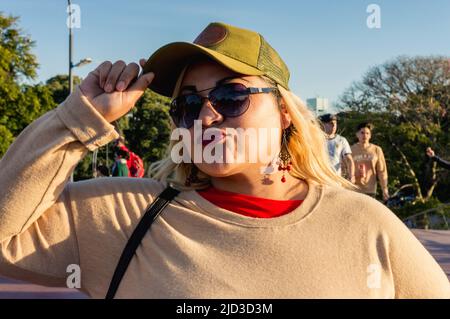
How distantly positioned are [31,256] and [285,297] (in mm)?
736

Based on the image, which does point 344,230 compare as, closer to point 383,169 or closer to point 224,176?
point 224,176

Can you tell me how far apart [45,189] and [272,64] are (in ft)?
2.74

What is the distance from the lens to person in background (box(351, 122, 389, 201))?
27.3ft

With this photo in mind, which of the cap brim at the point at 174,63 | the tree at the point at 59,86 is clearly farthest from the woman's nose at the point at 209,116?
the tree at the point at 59,86

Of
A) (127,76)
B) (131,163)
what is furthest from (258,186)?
(131,163)

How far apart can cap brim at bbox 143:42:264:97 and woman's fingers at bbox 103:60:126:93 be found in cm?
13

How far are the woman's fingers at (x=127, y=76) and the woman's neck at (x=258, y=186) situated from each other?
1.43 feet

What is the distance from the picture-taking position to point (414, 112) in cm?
2484

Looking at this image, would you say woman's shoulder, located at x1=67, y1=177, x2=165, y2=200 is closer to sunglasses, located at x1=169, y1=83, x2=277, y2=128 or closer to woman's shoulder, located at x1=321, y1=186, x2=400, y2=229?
sunglasses, located at x1=169, y1=83, x2=277, y2=128

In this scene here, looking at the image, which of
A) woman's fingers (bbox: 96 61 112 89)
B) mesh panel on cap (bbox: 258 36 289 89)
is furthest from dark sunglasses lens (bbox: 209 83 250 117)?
woman's fingers (bbox: 96 61 112 89)

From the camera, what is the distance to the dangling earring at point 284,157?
1991mm

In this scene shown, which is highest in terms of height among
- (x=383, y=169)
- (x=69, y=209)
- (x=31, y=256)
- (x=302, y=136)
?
(x=302, y=136)

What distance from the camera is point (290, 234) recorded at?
5.62ft

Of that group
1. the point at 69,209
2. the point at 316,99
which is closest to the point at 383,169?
the point at 316,99
